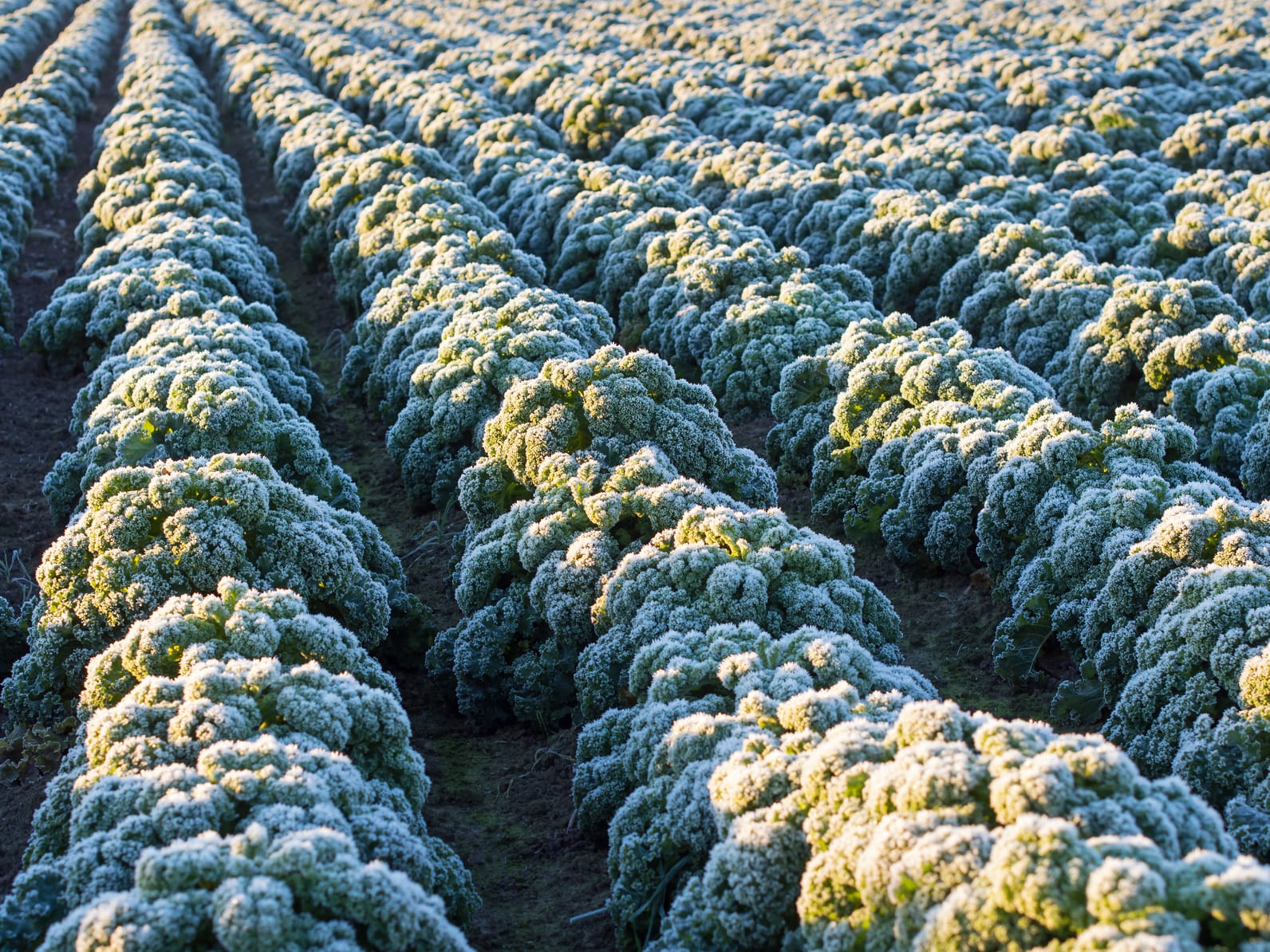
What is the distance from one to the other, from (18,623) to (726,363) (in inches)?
359

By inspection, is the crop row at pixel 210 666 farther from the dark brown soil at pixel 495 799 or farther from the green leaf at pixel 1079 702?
the green leaf at pixel 1079 702

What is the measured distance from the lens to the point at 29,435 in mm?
17156

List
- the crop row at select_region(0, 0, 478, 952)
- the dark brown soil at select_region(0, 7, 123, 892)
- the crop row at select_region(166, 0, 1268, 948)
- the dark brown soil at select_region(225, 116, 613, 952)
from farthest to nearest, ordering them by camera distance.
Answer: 1. the dark brown soil at select_region(0, 7, 123, 892)
2. the dark brown soil at select_region(225, 116, 613, 952)
3. the crop row at select_region(0, 0, 478, 952)
4. the crop row at select_region(166, 0, 1268, 948)

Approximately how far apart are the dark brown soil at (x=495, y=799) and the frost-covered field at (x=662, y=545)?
6cm

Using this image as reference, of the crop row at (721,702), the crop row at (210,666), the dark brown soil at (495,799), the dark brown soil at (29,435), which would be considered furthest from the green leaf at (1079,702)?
the dark brown soil at (29,435)

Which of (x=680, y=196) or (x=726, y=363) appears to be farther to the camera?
(x=680, y=196)

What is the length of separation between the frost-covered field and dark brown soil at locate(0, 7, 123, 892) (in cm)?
15

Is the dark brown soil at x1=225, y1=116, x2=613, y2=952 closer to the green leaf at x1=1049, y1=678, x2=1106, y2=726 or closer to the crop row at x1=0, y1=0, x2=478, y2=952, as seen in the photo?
the crop row at x1=0, y1=0, x2=478, y2=952

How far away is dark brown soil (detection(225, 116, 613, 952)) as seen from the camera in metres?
8.59

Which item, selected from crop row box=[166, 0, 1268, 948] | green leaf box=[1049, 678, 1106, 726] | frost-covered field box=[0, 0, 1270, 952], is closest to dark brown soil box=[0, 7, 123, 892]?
frost-covered field box=[0, 0, 1270, 952]

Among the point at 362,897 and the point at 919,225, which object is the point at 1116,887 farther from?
the point at 919,225

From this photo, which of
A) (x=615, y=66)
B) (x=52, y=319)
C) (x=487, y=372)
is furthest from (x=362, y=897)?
(x=615, y=66)

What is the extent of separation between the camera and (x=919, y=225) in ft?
62.1

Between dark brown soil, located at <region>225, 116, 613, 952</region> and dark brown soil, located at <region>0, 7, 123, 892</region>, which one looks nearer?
dark brown soil, located at <region>225, 116, 613, 952</region>
